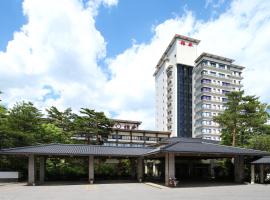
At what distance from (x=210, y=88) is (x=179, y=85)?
9680mm

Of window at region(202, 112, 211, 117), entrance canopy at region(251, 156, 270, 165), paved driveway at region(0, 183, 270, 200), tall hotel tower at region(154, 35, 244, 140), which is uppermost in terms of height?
tall hotel tower at region(154, 35, 244, 140)

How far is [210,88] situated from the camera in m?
86.5

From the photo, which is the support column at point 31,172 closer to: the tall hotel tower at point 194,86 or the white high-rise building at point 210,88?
the white high-rise building at point 210,88

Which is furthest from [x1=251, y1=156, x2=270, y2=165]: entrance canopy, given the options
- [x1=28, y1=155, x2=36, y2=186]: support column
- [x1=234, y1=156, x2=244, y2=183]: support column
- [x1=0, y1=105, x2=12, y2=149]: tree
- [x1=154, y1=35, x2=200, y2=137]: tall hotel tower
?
[x1=154, y1=35, x2=200, y2=137]: tall hotel tower

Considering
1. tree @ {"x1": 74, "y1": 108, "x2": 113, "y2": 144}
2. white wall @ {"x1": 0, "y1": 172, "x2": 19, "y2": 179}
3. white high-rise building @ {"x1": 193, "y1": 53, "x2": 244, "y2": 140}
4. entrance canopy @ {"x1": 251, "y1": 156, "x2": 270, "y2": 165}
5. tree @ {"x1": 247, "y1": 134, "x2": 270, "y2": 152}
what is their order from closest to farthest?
1. entrance canopy @ {"x1": 251, "y1": 156, "x2": 270, "y2": 165}
2. white wall @ {"x1": 0, "y1": 172, "x2": 19, "y2": 179}
3. tree @ {"x1": 247, "y1": 134, "x2": 270, "y2": 152}
4. tree @ {"x1": 74, "y1": 108, "x2": 113, "y2": 144}
5. white high-rise building @ {"x1": 193, "y1": 53, "x2": 244, "y2": 140}

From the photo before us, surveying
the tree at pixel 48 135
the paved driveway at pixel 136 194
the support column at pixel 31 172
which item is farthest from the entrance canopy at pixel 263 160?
the tree at pixel 48 135

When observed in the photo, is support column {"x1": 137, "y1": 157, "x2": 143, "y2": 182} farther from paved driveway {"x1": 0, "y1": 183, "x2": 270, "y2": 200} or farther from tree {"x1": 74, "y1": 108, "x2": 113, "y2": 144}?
tree {"x1": 74, "y1": 108, "x2": 113, "y2": 144}

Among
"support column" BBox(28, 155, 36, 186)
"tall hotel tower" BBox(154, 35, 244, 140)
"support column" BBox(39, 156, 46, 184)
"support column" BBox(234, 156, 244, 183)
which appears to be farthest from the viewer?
"tall hotel tower" BBox(154, 35, 244, 140)

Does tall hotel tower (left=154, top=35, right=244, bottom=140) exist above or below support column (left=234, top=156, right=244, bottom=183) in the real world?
above

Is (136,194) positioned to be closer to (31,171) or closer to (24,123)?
(31,171)

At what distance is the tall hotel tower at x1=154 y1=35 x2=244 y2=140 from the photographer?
85.4 m

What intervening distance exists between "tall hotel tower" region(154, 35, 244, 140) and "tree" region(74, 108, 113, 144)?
1400 inches

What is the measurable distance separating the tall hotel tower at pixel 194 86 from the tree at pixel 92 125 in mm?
35570

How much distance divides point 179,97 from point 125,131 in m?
21.8
